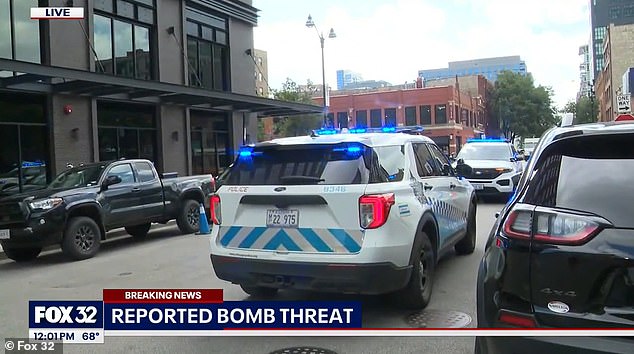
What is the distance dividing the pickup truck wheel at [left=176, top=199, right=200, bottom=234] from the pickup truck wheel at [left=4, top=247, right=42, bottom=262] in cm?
298

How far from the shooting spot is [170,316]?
5.07 metres

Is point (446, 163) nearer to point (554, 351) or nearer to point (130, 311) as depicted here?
point (130, 311)

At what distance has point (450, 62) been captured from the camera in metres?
174

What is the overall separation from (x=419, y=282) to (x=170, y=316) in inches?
91.7

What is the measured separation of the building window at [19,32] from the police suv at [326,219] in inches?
535

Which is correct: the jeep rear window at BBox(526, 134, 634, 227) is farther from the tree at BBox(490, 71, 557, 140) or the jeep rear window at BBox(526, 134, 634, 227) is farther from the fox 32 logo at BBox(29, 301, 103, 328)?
the tree at BBox(490, 71, 557, 140)

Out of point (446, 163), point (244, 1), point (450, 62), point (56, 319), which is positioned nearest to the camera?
point (56, 319)

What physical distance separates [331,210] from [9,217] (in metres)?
6.78

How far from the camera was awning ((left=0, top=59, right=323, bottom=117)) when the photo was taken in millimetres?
14609

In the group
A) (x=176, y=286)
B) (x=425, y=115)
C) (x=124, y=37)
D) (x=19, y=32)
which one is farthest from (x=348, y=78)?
(x=176, y=286)

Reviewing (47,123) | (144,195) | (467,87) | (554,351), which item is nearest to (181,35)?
(47,123)

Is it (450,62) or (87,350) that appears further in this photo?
(450,62)

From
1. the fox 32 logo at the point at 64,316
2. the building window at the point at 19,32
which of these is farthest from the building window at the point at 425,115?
the fox 32 logo at the point at 64,316

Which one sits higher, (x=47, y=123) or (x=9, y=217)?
(x=47, y=123)
